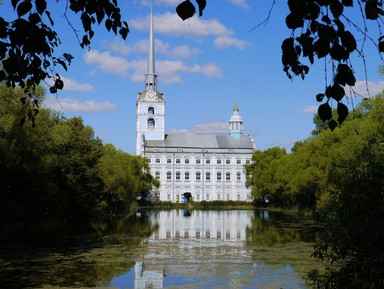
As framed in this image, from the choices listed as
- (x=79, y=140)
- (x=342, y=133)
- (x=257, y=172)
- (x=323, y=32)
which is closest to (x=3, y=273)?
(x=323, y=32)

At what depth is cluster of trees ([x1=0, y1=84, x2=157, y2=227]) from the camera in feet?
94.0

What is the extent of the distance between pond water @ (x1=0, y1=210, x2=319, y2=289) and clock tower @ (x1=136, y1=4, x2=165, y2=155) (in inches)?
3241

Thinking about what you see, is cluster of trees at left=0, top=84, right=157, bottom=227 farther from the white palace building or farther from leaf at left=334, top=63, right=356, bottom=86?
the white palace building

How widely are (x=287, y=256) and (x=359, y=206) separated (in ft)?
42.3

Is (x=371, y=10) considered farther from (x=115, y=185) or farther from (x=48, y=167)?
(x=115, y=185)

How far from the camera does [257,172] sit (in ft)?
306

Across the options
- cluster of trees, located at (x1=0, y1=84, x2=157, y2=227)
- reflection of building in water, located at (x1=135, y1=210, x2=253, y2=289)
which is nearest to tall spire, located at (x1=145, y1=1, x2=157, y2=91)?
cluster of trees, located at (x1=0, y1=84, x2=157, y2=227)

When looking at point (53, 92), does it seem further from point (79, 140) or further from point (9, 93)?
point (79, 140)

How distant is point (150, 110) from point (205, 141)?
14662mm

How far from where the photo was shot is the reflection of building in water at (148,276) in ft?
54.8

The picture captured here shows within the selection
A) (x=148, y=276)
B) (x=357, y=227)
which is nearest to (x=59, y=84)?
(x=357, y=227)

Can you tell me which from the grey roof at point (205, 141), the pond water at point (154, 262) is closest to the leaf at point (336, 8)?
the pond water at point (154, 262)

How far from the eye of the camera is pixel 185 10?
3.70 metres

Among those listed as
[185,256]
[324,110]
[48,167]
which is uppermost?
[48,167]
